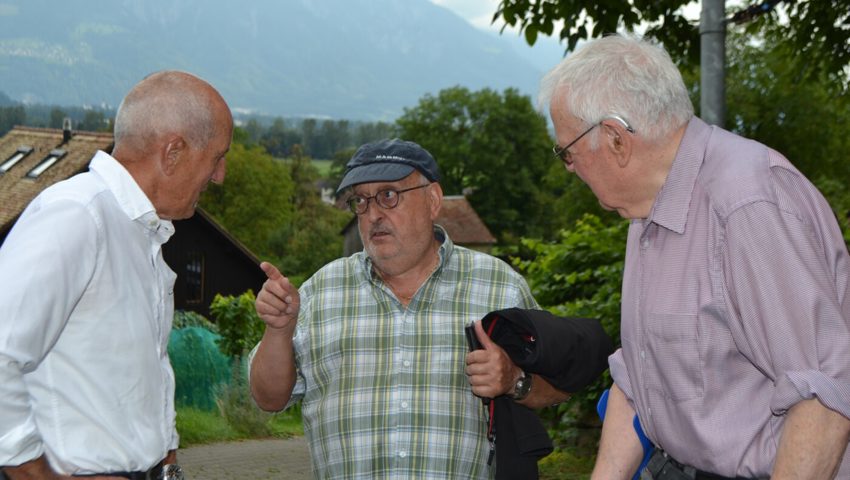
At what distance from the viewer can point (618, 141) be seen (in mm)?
2498

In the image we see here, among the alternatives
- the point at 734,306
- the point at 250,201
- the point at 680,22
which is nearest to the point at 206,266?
the point at 250,201

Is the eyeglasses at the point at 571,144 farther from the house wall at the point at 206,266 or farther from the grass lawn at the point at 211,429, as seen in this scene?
the house wall at the point at 206,266

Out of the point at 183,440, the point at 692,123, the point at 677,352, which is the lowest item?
the point at 183,440

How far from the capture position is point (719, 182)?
2322 mm

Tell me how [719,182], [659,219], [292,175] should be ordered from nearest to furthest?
[719,182] → [659,219] → [292,175]

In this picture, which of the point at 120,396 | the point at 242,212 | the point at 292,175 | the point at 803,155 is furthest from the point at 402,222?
the point at 292,175

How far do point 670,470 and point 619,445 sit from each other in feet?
0.90

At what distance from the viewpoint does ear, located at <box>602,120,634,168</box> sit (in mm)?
2484

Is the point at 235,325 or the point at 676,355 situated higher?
the point at 676,355

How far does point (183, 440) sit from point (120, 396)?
13.5 metres

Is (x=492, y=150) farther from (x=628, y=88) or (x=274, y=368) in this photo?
(x=628, y=88)

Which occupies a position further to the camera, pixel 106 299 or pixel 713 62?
pixel 713 62

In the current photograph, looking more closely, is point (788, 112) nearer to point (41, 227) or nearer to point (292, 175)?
point (41, 227)

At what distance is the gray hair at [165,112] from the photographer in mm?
2781
